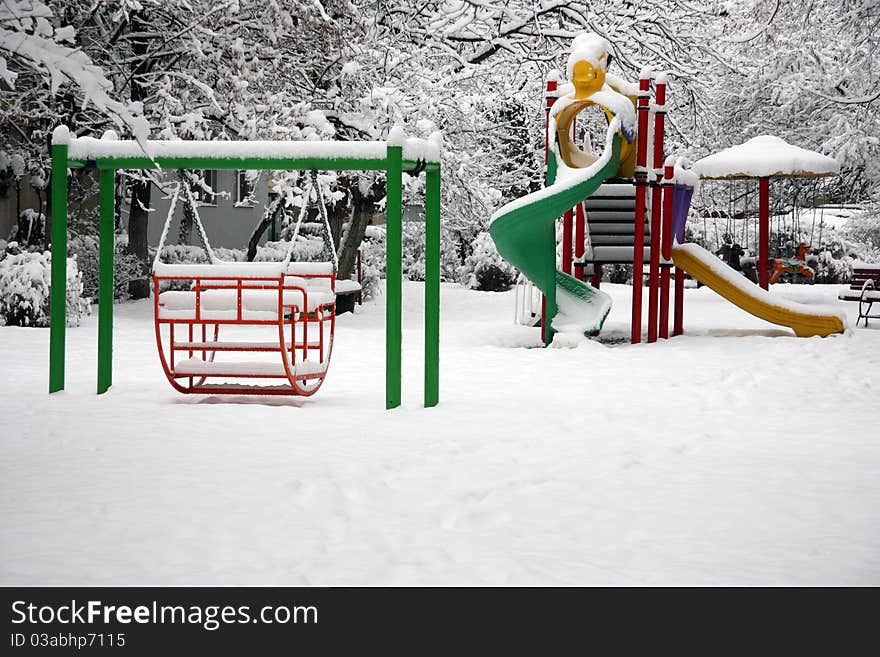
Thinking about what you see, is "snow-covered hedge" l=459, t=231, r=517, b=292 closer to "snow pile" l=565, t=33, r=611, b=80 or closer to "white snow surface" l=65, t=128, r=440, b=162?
"snow pile" l=565, t=33, r=611, b=80

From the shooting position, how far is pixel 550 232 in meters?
11.9

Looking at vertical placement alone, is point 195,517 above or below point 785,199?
below

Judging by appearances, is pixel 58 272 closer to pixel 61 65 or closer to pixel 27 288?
pixel 61 65

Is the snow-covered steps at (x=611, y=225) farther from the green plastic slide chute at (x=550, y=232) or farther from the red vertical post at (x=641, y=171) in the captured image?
the green plastic slide chute at (x=550, y=232)

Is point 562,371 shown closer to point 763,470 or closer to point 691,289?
point 763,470

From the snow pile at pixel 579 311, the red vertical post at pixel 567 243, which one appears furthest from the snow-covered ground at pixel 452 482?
the red vertical post at pixel 567 243

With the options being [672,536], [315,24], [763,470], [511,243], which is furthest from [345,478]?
[315,24]

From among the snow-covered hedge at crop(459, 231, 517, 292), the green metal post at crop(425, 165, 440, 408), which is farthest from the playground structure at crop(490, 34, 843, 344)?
the snow-covered hedge at crop(459, 231, 517, 292)

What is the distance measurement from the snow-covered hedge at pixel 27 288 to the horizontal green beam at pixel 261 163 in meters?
5.60

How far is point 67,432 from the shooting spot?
18.9 ft

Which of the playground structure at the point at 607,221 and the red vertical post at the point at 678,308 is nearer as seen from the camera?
the playground structure at the point at 607,221

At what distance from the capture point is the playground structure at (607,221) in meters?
11.6
